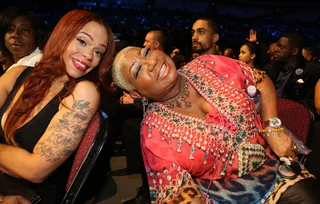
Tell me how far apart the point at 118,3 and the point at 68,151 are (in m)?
13.0

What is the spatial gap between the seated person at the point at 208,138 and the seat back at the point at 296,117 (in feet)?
0.70

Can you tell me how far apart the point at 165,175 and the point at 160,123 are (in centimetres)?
29

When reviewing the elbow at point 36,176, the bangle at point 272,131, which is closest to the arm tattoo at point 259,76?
the bangle at point 272,131

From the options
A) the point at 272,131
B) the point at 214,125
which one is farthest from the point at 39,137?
the point at 272,131

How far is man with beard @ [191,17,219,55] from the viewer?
3.60m

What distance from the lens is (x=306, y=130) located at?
1.83 metres

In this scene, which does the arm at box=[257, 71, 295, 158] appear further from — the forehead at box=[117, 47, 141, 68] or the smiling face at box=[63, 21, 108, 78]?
the smiling face at box=[63, 21, 108, 78]

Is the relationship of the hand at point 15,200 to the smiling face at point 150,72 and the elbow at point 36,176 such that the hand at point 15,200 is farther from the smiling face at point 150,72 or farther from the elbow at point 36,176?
the smiling face at point 150,72

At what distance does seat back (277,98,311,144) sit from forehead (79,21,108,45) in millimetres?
1217

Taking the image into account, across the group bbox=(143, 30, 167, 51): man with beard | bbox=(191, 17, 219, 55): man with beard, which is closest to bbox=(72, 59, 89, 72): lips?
bbox=(191, 17, 219, 55): man with beard

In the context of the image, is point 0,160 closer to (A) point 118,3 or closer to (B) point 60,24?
(B) point 60,24

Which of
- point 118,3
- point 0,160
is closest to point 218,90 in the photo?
point 0,160

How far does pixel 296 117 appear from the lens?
188 centimetres

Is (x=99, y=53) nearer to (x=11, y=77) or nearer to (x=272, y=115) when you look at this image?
(x=11, y=77)
